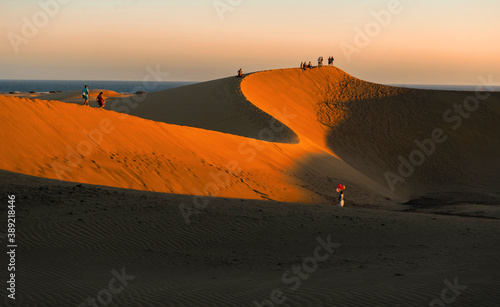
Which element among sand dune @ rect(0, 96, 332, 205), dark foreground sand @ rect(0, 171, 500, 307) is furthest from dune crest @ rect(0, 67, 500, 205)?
dark foreground sand @ rect(0, 171, 500, 307)

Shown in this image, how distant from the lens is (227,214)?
11.5 meters

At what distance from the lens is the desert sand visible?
7.24 m

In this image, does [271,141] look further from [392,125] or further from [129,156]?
[392,125]

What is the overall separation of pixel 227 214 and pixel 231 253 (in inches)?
82.9

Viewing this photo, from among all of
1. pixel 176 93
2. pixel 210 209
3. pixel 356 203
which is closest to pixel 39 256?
pixel 210 209

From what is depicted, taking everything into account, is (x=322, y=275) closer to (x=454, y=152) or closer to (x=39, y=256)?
(x=39, y=256)

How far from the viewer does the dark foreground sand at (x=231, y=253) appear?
6.79 m

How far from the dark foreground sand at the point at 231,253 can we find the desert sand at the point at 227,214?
40mm

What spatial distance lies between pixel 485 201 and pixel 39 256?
1897 centimetres

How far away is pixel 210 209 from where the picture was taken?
465 inches

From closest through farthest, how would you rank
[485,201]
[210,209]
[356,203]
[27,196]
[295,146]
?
[27,196] < [210,209] < [356,203] < [485,201] < [295,146]

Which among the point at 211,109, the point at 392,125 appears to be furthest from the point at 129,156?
the point at 392,125

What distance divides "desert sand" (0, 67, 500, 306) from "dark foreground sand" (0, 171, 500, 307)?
0.13 ft

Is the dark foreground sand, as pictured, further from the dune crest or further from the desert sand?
the dune crest
